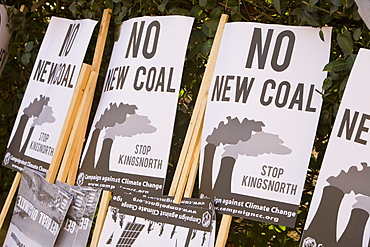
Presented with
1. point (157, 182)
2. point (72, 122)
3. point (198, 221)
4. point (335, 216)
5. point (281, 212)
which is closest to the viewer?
point (335, 216)

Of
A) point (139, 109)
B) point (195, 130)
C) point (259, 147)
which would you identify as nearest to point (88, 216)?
point (139, 109)

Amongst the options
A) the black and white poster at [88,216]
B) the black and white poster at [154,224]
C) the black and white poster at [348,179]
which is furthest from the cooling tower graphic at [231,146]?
the black and white poster at [88,216]

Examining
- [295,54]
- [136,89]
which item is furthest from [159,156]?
[295,54]

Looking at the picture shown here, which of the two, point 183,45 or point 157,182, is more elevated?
point 183,45

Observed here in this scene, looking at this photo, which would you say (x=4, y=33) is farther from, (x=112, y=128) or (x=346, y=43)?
(x=346, y=43)

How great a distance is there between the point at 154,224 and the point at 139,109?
1.58 ft

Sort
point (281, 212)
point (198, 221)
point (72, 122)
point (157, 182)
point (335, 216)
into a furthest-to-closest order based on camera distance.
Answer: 1. point (72, 122)
2. point (157, 182)
3. point (198, 221)
4. point (281, 212)
5. point (335, 216)

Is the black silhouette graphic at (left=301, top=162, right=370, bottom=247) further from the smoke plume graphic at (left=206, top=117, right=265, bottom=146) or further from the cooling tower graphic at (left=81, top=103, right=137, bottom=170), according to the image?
the cooling tower graphic at (left=81, top=103, right=137, bottom=170)

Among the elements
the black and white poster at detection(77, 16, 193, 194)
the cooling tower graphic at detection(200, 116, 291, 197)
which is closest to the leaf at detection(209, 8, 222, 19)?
the black and white poster at detection(77, 16, 193, 194)

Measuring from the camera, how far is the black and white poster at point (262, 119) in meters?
2.05

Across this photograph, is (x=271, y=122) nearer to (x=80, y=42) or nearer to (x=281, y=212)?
(x=281, y=212)

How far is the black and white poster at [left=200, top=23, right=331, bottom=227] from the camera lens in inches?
80.7

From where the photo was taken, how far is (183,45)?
245 centimetres

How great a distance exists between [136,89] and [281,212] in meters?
0.85
